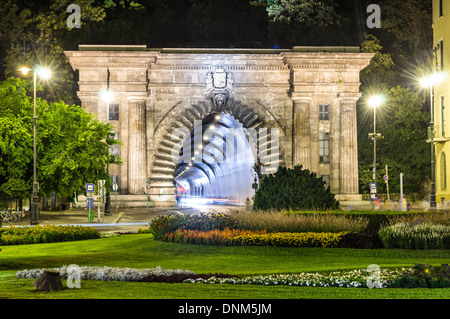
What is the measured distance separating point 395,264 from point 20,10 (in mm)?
78415

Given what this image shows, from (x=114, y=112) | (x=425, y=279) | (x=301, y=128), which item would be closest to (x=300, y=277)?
(x=425, y=279)

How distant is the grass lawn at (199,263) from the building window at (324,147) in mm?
45468

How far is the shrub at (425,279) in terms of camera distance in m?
17.0

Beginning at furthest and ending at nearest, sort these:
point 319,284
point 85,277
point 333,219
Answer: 1. point 333,219
2. point 85,277
3. point 319,284

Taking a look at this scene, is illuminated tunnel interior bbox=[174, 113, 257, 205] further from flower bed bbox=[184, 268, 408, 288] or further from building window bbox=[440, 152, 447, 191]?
flower bed bbox=[184, 268, 408, 288]

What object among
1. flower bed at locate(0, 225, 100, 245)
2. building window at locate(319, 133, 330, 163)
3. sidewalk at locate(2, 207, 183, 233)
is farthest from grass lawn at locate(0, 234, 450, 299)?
building window at locate(319, 133, 330, 163)

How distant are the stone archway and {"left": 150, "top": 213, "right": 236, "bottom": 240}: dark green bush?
41852mm

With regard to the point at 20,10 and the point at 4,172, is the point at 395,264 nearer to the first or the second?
the point at 4,172

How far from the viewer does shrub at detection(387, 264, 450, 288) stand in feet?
55.6

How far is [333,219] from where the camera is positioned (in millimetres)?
29406

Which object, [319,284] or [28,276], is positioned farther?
[28,276]

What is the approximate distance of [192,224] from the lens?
29812 millimetres

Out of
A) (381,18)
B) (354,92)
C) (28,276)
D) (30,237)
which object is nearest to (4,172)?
(30,237)

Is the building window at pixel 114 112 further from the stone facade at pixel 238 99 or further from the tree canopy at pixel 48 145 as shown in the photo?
the tree canopy at pixel 48 145
